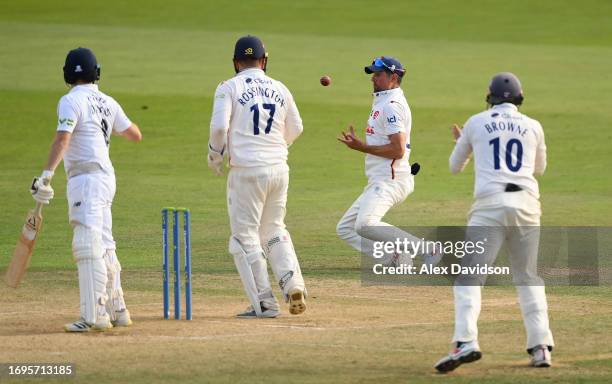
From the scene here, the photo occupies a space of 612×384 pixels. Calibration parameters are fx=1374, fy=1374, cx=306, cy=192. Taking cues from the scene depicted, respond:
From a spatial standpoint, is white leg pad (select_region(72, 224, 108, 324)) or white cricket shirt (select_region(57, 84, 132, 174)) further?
white cricket shirt (select_region(57, 84, 132, 174))

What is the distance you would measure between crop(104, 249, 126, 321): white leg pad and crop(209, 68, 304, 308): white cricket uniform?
1.14 metres

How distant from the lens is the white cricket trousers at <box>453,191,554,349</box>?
962cm

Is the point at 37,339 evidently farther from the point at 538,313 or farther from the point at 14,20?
the point at 14,20

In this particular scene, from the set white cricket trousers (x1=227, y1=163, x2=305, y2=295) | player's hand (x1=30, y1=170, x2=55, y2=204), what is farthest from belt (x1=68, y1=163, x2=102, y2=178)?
white cricket trousers (x1=227, y1=163, x2=305, y2=295)

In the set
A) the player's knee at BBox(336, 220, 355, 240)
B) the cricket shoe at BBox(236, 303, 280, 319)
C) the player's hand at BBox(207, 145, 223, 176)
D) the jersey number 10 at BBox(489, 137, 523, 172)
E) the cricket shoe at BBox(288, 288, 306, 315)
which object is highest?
the player's hand at BBox(207, 145, 223, 176)

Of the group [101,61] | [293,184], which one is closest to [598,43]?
[101,61]

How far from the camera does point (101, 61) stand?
36.3 metres

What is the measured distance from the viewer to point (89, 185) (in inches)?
435

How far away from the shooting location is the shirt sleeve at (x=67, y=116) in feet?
35.9

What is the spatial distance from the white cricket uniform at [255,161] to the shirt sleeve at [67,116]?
1.25 metres

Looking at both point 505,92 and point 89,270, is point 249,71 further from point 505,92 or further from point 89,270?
point 505,92

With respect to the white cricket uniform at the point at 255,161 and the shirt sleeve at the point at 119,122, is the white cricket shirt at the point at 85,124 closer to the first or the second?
the shirt sleeve at the point at 119,122

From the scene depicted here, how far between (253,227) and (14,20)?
116ft

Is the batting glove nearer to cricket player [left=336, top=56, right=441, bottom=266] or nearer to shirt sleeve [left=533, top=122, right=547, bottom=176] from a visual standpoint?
cricket player [left=336, top=56, right=441, bottom=266]
